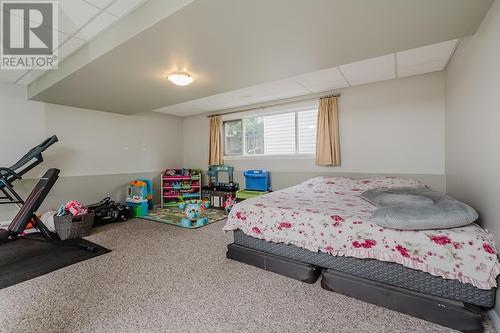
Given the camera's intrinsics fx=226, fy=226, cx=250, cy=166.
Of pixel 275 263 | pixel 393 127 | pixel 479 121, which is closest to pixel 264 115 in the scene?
pixel 393 127

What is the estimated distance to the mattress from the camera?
4.93ft

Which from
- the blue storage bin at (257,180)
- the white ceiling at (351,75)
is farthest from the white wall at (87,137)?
the blue storage bin at (257,180)

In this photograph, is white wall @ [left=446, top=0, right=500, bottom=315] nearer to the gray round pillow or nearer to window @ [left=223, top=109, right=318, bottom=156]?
the gray round pillow

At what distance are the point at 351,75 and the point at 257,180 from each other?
8.67ft

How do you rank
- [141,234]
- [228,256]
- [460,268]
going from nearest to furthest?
[460,268] → [228,256] → [141,234]

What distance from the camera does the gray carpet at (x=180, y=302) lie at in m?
1.56

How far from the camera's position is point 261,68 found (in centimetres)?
278

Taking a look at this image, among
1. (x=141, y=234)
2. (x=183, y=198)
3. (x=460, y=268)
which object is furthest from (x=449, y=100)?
(x=183, y=198)

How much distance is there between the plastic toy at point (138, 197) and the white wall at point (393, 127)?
341 centimetres

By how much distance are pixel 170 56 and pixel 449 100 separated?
360 centimetres

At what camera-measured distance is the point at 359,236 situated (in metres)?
1.84

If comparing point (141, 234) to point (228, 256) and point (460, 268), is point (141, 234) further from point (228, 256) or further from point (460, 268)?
point (460, 268)

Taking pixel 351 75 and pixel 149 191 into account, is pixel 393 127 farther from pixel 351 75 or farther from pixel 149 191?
pixel 149 191

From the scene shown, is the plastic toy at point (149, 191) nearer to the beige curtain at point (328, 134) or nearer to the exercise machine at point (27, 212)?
the exercise machine at point (27, 212)
